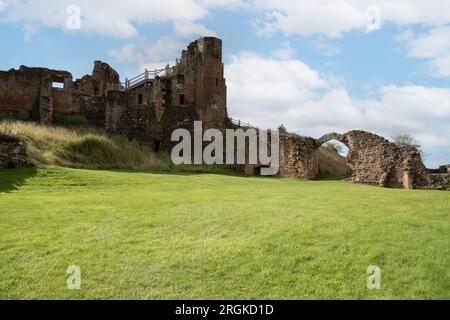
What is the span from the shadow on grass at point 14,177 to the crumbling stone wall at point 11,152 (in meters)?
0.49

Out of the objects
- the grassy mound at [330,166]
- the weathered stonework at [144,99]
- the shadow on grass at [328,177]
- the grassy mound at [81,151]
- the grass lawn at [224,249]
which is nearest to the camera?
the grass lawn at [224,249]

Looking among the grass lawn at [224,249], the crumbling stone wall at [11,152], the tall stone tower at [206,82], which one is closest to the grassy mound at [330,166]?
the tall stone tower at [206,82]

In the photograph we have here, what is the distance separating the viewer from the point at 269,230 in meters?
9.48

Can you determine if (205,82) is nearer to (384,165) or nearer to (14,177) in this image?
(384,165)

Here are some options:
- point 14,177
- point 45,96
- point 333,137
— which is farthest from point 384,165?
point 45,96

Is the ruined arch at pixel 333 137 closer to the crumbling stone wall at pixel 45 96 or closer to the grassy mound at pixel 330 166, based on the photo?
the grassy mound at pixel 330 166

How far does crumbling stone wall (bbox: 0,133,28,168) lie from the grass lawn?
21.7ft

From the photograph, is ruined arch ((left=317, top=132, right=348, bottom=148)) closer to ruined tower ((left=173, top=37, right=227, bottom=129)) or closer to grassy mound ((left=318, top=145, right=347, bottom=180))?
grassy mound ((left=318, top=145, right=347, bottom=180))

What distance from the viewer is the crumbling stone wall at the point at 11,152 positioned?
62.8 ft

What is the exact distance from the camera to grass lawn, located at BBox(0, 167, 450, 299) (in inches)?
276

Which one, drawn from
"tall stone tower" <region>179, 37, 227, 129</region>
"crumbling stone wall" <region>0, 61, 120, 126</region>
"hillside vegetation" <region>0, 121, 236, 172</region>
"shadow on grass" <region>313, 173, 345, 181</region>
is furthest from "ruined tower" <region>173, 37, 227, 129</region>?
"shadow on grass" <region>313, 173, 345, 181</region>

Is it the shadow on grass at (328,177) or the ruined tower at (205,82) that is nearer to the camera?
the shadow on grass at (328,177)

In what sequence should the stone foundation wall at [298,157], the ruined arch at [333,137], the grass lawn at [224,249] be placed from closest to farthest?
the grass lawn at [224,249] → the ruined arch at [333,137] → the stone foundation wall at [298,157]

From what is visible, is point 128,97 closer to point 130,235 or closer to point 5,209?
point 5,209
